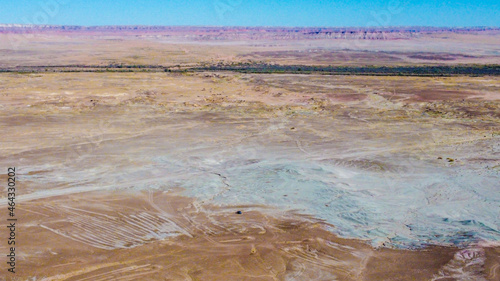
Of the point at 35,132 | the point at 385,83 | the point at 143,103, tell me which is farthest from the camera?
the point at 385,83

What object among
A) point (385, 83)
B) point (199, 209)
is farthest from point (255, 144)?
point (385, 83)

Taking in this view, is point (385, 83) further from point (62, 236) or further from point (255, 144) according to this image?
point (62, 236)

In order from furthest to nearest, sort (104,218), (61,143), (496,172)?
(61,143) → (496,172) → (104,218)

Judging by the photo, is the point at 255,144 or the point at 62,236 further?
the point at 255,144

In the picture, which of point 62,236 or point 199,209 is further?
point 199,209

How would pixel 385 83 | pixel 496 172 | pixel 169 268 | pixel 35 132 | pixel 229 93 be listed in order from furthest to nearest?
pixel 385 83
pixel 229 93
pixel 35 132
pixel 496 172
pixel 169 268

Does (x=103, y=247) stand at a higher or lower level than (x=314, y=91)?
lower

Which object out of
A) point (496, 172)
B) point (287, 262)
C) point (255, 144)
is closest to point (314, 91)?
point (255, 144)

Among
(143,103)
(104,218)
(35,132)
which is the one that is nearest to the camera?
(104,218)

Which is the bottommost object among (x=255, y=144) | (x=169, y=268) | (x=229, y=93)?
(x=169, y=268)

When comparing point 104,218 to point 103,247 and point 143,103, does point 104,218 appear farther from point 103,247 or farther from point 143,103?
point 143,103
